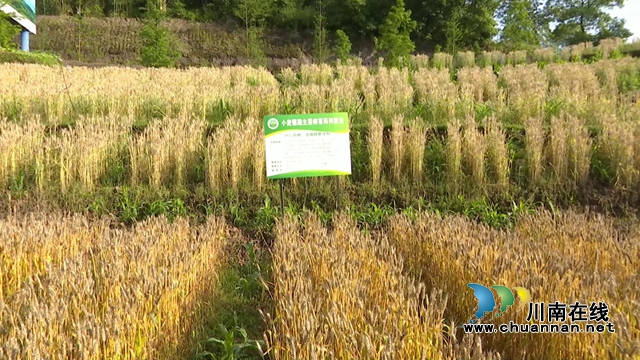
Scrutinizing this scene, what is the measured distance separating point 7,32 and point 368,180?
996 inches

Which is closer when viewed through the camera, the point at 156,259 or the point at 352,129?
the point at 156,259

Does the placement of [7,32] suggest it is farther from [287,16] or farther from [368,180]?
[368,180]

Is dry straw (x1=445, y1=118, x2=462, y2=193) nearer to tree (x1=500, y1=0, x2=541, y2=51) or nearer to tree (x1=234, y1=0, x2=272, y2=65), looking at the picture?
tree (x1=234, y1=0, x2=272, y2=65)

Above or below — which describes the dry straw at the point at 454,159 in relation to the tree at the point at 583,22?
below

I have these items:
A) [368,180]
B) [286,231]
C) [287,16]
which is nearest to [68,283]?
[286,231]

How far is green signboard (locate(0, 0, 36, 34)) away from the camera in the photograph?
934 inches

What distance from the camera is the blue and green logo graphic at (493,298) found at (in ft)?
6.85

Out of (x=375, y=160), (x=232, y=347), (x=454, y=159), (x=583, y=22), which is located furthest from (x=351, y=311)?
(x=583, y=22)

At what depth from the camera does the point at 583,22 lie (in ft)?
125

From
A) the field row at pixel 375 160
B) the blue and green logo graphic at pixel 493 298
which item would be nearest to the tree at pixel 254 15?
the field row at pixel 375 160

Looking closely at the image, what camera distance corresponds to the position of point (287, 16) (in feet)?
93.1

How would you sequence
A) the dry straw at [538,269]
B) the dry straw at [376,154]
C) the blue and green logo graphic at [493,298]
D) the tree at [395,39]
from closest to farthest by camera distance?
the dry straw at [538,269] < the blue and green logo graphic at [493,298] < the dry straw at [376,154] < the tree at [395,39]

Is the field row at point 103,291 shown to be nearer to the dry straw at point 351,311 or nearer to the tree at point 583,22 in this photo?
the dry straw at point 351,311

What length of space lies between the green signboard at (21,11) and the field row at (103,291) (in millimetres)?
26737
